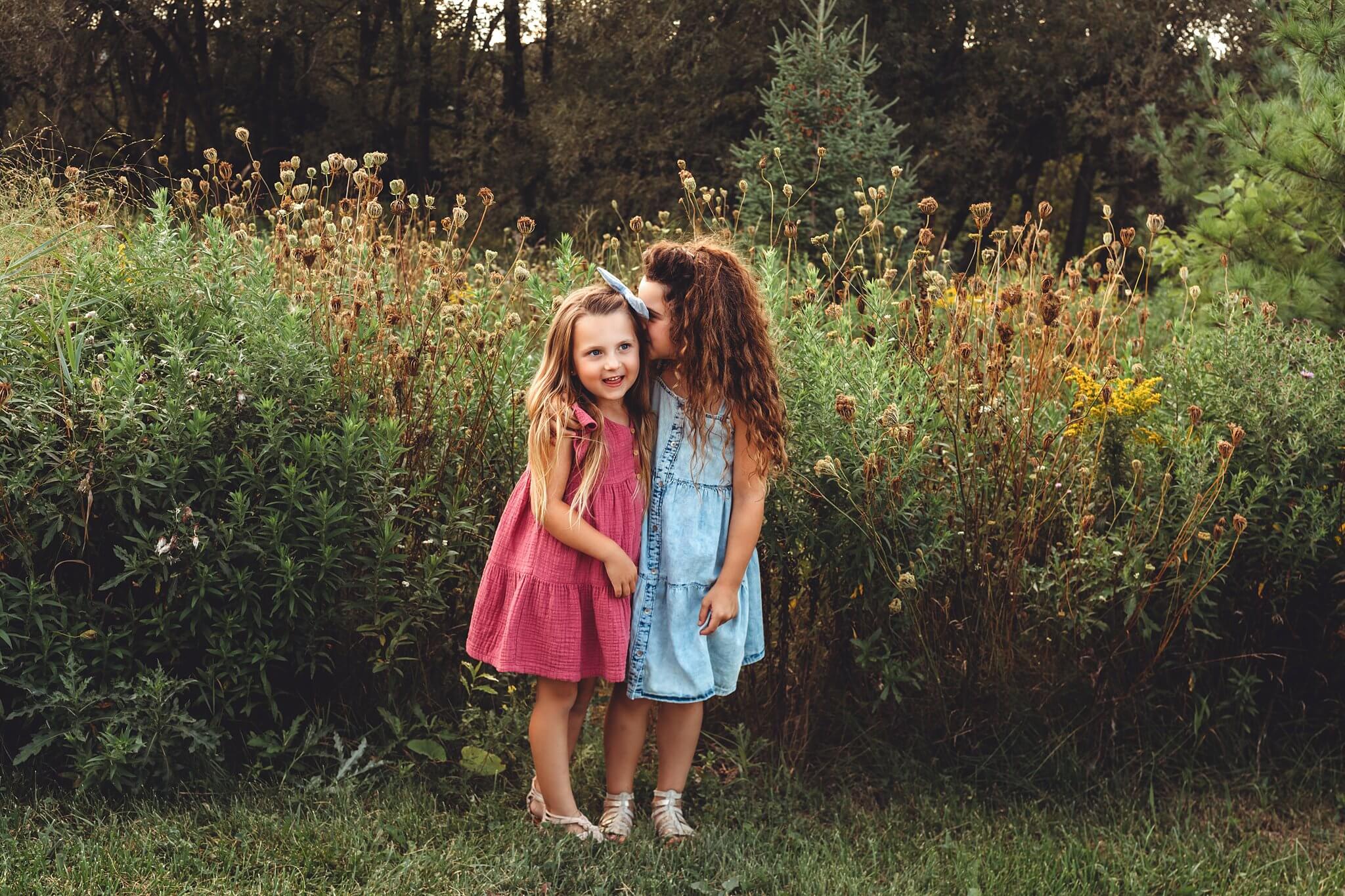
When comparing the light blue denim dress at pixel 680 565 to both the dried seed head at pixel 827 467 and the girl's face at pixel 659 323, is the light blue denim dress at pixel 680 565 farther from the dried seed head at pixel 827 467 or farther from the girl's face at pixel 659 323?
the dried seed head at pixel 827 467

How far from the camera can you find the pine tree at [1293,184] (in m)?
5.03

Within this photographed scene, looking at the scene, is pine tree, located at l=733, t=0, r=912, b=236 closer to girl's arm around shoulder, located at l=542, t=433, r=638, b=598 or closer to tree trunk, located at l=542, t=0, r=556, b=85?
girl's arm around shoulder, located at l=542, t=433, r=638, b=598

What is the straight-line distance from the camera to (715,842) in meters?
2.95

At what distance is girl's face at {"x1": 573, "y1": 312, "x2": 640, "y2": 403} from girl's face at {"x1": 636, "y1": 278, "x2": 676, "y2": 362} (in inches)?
4.0

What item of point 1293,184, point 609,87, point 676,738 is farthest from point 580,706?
point 609,87

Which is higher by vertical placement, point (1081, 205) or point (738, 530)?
point (1081, 205)

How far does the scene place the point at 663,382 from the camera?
2.93 meters

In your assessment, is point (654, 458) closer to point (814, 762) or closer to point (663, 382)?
point (663, 382)

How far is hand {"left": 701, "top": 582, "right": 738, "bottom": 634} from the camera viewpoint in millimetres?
2830

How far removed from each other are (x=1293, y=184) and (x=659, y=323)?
3.72m

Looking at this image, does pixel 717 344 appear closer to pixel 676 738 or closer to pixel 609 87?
pixel 676 738

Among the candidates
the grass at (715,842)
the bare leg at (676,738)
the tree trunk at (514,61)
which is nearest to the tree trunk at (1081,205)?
the tree trunk at (514,61)

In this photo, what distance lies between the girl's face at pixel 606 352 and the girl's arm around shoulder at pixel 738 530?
31 centimetres

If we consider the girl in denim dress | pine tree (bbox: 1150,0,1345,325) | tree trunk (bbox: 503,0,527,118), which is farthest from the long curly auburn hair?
tree trunk (bbox: 503,0,527,118)
